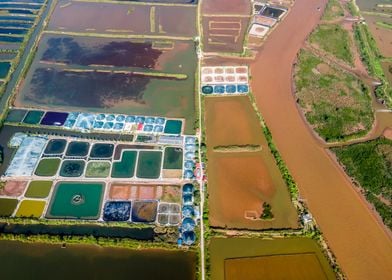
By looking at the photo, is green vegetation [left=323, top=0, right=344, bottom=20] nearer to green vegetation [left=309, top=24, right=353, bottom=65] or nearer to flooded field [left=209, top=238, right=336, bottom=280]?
green vegetation [left=309, top=24, right=353, bottom=65]

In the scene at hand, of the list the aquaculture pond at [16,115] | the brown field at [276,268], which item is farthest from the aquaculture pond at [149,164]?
the aquaculture pond at [16,115]

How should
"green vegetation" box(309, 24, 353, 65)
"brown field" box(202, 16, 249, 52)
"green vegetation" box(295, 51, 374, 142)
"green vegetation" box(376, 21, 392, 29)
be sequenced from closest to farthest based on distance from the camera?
"green vegetation" box(295, 51, 374, 142), "green vegetation" box(309, 24, 353, 65), "brown field" box(202, 16, 249, 52), "green vegetation" box(376, 21, 392, 29)

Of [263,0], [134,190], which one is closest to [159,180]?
[134,190]

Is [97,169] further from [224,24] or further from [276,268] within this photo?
[224,24]

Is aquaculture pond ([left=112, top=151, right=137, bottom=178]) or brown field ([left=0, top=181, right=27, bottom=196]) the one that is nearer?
brown field ([left=0, top=181, right=27, bottom=196])

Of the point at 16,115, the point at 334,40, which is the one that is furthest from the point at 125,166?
the point at 334,40

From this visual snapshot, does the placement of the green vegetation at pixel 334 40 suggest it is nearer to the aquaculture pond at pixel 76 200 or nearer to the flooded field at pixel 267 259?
the flooded field at pixel 267 259

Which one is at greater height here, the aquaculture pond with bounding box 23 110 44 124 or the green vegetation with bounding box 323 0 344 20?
the green vegetation with bounding box 323 0 344 20

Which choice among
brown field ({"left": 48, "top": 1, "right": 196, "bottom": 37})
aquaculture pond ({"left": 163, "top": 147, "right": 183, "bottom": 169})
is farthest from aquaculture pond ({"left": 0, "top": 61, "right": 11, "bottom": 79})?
aquaculture pond ({"left": 163, "top": 147, "right": 183, "bottom": 169})
